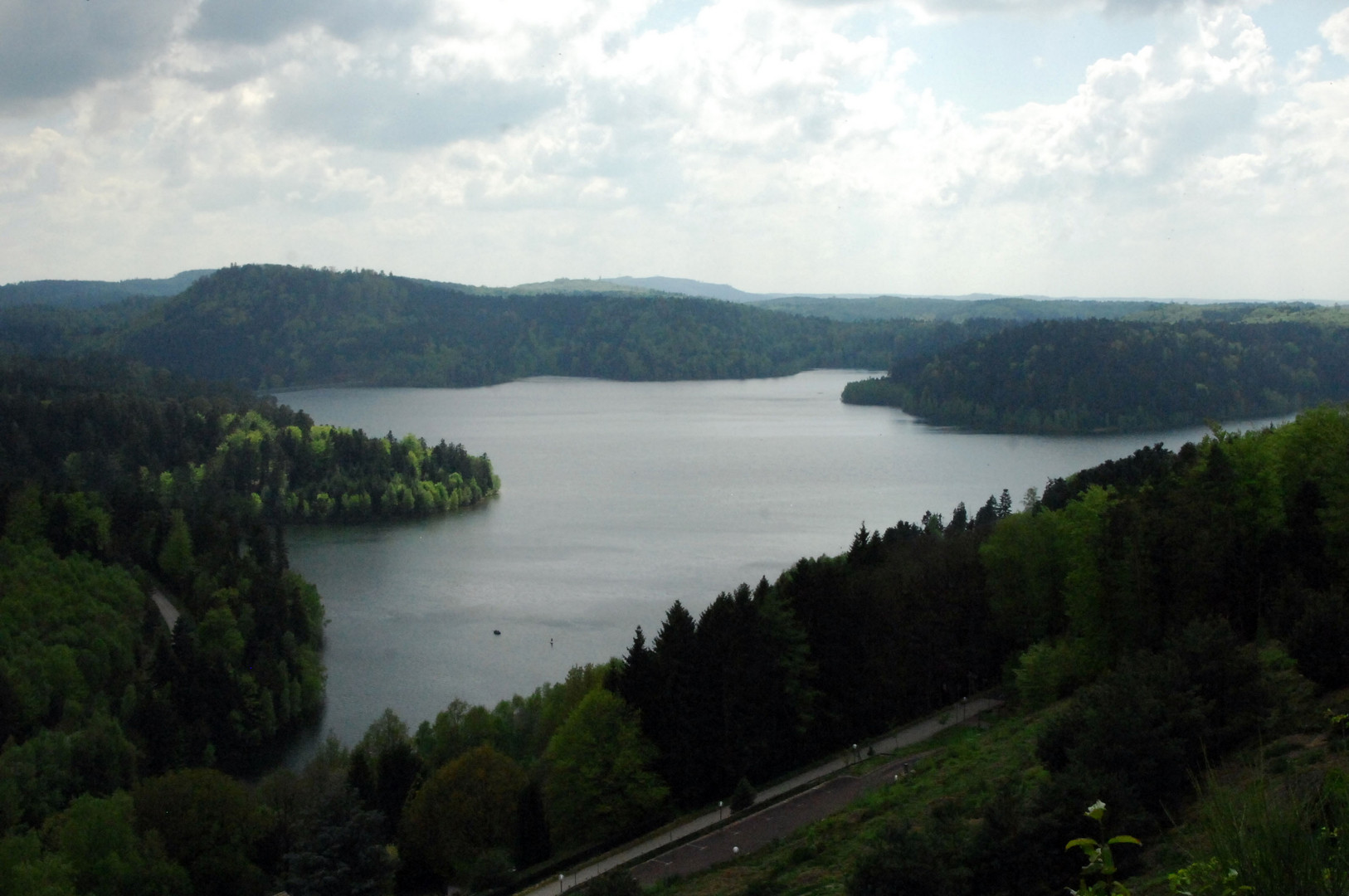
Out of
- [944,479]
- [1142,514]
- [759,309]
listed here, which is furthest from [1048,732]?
[759,309]

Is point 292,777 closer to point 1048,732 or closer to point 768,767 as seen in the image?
point 768,767

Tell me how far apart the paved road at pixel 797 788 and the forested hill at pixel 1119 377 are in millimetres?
62647

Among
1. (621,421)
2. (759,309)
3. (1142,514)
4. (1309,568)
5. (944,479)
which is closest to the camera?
(1309,568)

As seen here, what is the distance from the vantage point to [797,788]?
15.8m

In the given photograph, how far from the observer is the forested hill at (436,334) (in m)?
128

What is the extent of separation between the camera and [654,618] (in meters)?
29.3

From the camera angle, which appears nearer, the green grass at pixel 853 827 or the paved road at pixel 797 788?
the green grass at pixel 853 827

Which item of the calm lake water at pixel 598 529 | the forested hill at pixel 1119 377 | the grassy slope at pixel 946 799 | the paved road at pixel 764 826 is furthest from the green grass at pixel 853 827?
the forested hill at pixel 1119 377

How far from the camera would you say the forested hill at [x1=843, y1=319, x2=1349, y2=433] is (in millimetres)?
79875

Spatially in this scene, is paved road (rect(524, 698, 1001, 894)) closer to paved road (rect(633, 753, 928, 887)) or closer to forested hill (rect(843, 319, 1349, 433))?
paved road (rect(633, 753, 928, 887))

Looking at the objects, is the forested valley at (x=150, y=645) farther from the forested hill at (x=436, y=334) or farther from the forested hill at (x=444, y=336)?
the forested hill at (x=444, y=336)

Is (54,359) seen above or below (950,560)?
above

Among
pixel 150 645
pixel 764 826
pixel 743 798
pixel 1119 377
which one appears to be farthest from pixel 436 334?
pixel 764 826

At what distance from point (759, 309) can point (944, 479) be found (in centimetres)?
11017
